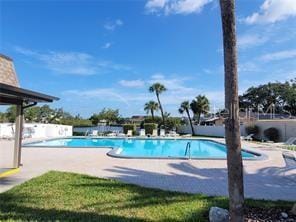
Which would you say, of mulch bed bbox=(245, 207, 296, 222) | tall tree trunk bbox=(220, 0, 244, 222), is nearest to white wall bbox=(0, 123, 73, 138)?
mulch bed bbox=(245, 207, 296, 222)

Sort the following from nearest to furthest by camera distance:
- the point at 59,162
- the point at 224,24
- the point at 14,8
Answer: the point at 224,24 < the point at 59,162 < the point at 14,8

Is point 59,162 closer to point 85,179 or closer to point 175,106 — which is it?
point 85,179

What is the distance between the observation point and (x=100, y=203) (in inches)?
247

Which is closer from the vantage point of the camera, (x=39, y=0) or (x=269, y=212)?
(x=269, y=212)

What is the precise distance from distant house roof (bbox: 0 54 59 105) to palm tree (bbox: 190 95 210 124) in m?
40.8

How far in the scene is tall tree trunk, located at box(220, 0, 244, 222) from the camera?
441 cm

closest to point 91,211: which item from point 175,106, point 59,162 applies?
point 59,162

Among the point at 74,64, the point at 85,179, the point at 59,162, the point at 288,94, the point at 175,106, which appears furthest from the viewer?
the point at 288,94

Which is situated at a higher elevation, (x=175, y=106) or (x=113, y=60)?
(x=113, y=60)

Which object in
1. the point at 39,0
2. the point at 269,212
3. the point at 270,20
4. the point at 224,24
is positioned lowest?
the point at 269,212

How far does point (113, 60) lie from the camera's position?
35.2 metres

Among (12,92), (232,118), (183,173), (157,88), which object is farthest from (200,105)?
(232,118)

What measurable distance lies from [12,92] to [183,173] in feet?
19.5

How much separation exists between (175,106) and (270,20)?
38640 millimetres
